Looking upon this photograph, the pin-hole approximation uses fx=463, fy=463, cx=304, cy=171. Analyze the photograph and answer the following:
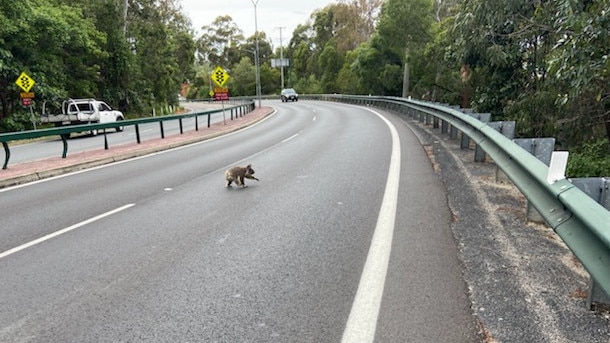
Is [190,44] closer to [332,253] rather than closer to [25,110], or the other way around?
[25,110]

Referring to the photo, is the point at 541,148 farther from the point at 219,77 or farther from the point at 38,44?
the point at 38,44

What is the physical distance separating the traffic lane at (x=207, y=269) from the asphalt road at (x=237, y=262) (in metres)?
0.02

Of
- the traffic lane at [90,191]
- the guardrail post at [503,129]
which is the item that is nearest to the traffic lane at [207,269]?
the traffic lane at [90,191]

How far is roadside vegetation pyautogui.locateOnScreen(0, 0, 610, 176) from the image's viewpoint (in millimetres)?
9973

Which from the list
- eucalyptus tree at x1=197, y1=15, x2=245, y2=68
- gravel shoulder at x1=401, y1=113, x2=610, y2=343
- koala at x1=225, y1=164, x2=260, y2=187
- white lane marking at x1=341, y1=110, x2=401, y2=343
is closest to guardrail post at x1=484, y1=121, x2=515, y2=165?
gravel shoulder at x1=401, y1=113, x2=610, y2=343

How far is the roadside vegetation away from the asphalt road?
414 cm

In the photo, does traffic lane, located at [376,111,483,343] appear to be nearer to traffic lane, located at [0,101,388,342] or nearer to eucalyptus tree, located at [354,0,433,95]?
traffic lane, located at [0,101,388,342]

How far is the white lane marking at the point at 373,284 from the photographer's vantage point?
10.7 ft

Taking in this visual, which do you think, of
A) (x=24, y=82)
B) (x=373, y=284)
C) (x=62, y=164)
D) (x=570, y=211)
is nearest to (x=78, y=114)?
(x=24, y=82)

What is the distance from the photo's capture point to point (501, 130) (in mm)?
7477

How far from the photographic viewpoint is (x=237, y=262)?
4.69 m

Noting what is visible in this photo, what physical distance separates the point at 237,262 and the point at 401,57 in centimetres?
4269

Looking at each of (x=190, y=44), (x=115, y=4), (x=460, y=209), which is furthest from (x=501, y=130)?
(x=190, y=44)

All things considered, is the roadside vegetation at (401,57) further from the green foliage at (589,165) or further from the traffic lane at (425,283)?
the traffic lane at (425,283)
